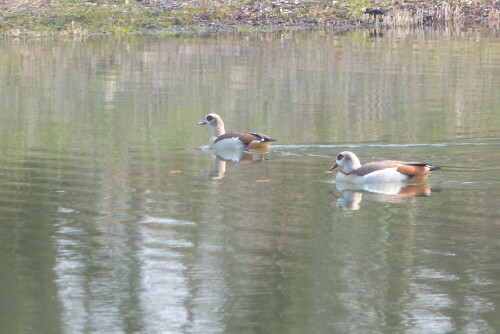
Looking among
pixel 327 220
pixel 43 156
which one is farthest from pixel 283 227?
pixel 43 156

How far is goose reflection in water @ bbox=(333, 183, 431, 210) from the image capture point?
1523 cm

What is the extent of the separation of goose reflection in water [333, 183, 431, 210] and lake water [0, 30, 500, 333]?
56 mm

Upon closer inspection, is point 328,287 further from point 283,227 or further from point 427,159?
point 427,159

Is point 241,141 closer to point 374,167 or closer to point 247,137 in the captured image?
point 247,137

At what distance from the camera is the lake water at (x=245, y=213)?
402 inches

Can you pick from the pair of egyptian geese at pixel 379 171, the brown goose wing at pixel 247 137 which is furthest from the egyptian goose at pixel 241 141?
the pair of egyptian geese at pixel 379 171

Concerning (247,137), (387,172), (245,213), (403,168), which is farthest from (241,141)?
(245,213)

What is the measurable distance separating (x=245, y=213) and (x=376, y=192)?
256 centimetres

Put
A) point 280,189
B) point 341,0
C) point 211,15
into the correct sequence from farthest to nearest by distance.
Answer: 1. point 341,0
2. point 211,15
3. point 280,189

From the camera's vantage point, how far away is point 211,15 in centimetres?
5275

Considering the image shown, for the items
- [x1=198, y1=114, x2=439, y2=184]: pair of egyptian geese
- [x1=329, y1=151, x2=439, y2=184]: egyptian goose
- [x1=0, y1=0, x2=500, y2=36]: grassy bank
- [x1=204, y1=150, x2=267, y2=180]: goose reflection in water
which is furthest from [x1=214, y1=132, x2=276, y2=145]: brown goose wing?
[x1=0, y1=0, x2=500, y2=36]: grassy bank

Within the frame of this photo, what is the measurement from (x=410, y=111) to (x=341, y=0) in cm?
3235

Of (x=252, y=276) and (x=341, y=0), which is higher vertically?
(x=341, y=0)

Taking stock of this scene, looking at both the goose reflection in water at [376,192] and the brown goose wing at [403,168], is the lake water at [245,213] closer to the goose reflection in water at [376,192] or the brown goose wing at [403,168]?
the goose reflection in water at [376,192]
